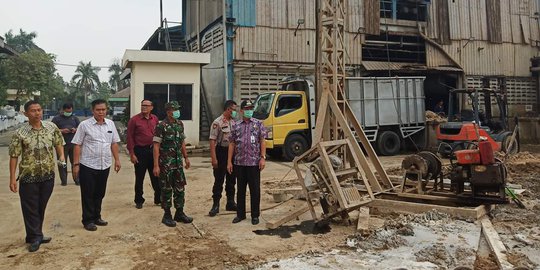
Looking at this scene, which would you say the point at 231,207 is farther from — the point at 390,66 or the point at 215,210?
the point at 390,66

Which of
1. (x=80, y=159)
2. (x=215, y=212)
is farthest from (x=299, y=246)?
(x=80, y=159)

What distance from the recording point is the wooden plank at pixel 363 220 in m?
4.67

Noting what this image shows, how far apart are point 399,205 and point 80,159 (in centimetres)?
415

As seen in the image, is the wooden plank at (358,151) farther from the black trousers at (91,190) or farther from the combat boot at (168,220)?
the black trousers at (91,190)

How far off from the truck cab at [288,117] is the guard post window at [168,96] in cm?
322

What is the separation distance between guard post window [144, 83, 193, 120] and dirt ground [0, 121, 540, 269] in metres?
7.76

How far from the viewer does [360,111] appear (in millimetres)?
12875

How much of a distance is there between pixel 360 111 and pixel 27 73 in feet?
76.2

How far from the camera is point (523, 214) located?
17.9 feet

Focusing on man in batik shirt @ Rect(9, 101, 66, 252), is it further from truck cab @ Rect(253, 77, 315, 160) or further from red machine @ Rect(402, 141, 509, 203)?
truck cab @ Rect(253, 77, 315, 160)

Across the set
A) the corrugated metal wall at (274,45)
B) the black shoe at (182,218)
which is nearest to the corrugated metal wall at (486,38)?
the corrugated metal wall at (274,45)

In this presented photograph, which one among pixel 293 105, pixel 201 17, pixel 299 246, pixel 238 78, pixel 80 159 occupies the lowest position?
pixel 299 246

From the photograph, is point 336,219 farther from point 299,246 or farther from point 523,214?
point 523,214

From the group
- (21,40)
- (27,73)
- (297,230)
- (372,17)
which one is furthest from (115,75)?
(297,230)
